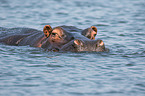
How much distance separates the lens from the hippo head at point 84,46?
10445mm

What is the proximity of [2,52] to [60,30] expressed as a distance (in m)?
2.23

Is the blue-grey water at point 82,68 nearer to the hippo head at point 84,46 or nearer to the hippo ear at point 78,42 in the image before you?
the hippo head at point 84,46

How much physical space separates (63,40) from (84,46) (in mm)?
937

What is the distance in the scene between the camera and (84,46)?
10484 millimetres

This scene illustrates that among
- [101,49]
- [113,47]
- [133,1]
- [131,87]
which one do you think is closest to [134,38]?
[113,47]

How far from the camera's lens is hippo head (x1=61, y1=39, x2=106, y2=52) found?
1045cm

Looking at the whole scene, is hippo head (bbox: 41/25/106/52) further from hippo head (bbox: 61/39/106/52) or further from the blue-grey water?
the blue-grey water

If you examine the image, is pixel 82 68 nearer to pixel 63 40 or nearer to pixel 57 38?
pixel 63 40

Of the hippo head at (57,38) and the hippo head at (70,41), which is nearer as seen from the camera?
the hippo head at (70,41)

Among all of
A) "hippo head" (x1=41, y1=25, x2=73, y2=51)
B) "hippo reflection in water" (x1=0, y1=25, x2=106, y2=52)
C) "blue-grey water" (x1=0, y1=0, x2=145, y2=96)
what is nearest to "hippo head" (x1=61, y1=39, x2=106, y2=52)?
"hippo reflection in water" (x1=0, y1=25, x2=106, y2=52)

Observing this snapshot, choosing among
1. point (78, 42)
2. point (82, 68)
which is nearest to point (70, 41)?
point (78, 42)

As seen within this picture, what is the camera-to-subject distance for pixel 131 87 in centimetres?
810

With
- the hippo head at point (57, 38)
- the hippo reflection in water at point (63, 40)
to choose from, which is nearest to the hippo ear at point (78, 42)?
the hippo reflection in water at point (63, 40)

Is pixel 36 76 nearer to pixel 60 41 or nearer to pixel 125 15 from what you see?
pixel 60 41
